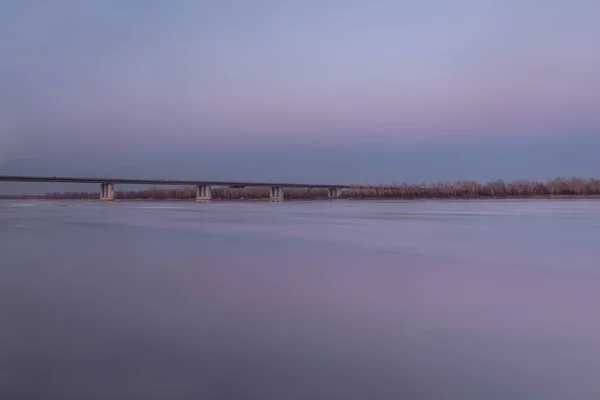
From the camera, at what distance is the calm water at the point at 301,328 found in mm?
2111

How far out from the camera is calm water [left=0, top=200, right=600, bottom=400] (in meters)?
2.11

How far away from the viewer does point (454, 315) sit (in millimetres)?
3193

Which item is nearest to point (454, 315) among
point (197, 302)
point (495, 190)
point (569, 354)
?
point (569, 354)

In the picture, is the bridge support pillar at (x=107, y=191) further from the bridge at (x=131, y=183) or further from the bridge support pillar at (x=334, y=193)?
the bridge support pillar at (x=334, y=193)

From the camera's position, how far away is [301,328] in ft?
9.56

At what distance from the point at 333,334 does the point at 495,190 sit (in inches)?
2347

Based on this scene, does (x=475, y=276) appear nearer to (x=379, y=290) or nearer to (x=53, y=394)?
(x=379, y=290)

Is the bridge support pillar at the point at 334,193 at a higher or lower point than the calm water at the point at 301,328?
higher

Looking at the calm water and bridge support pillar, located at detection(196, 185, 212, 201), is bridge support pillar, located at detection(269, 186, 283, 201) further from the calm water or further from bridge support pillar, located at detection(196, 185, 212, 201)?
the calm water

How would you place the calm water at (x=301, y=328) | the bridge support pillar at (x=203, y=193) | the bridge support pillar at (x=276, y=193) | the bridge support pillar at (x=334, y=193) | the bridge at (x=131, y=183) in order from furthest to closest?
the bridge support pillar at (x=334, y=193), the bridge support pillar at (x=276, y=193), the bridge support pillar at (x=203, y=193), the bridge at (x=131, y=183), the calm water at (x=301, y=328)

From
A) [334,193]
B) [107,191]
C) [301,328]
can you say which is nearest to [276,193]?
[334,193]

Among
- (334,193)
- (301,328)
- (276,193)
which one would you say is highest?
(276,193)

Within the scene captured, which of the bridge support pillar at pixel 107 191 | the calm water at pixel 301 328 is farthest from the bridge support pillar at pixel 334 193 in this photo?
the calm water at pixel 301 328

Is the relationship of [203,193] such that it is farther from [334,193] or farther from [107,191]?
[334,193]
